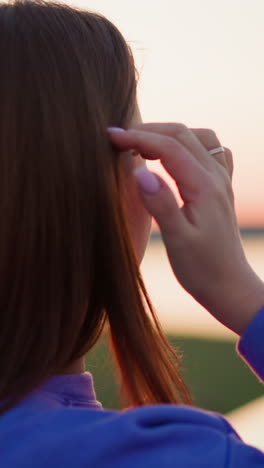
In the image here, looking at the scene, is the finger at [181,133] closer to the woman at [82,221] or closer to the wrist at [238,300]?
the woman at [82,221]

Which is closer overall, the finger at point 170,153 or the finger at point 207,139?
the finger at point 170,153

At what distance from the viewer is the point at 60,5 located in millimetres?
1336

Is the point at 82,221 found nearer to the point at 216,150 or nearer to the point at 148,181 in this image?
the point at 148,181

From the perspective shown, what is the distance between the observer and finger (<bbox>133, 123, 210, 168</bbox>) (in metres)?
1.21

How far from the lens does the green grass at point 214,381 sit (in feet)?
15.8

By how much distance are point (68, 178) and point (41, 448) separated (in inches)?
17.2

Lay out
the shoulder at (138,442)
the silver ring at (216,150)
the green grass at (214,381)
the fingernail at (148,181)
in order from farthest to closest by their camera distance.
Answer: the green grass at (214,381), the silver ring at (216,150), the fingernail at (148,181), the shoulder at (138,442)

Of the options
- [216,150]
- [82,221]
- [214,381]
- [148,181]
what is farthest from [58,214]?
[214,381]

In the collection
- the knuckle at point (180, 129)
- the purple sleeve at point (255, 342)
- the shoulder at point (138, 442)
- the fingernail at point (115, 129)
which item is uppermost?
the knuckle at point (180, 129)

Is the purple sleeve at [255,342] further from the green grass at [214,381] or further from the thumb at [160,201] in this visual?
the green grass at [214,381]

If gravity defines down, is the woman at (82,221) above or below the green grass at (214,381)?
above

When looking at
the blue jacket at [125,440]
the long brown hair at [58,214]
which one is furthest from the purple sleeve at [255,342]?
the blue jacket at [125,440]

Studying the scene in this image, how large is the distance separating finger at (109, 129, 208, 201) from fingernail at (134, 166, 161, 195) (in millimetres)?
55

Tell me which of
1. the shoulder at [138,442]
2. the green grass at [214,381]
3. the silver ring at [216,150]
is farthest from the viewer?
the green grass at [214,381]
